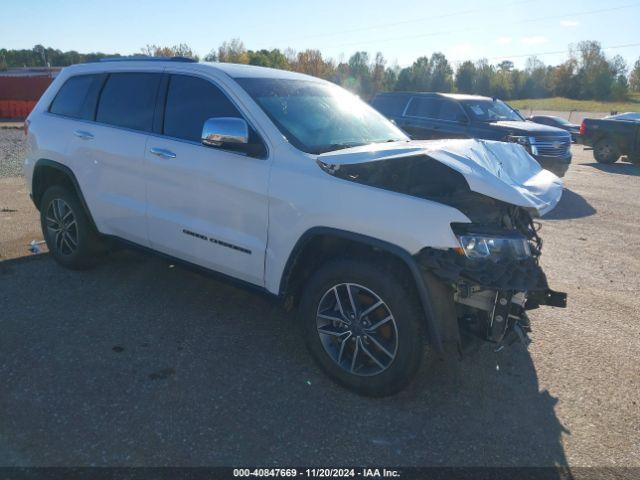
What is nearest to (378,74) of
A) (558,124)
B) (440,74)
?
(440,74)

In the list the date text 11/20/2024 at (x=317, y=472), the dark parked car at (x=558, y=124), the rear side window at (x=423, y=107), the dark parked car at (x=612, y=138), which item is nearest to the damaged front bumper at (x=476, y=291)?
the date text 11/20/2024 at (x=317, y=472)

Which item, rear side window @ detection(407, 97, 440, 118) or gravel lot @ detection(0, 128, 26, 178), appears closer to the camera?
gravel lot @ detection(0, 128, 26, 178)

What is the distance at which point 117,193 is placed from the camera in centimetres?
447

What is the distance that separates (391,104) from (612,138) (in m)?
7.45

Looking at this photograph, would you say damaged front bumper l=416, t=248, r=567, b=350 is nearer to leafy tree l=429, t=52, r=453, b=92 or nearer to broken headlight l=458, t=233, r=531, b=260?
broken headlight l=458, t=233, r=531, b=260

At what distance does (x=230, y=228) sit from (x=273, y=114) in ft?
2.79

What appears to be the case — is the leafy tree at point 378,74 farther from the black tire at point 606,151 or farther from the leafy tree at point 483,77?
the black tire at point 606,151

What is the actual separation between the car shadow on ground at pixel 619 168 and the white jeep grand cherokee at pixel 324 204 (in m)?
12.5

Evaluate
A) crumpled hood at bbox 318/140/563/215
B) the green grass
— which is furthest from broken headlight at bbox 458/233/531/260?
the green grass

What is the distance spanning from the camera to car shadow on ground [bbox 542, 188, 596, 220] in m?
8.73

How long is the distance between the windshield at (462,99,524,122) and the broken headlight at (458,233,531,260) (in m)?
8.78

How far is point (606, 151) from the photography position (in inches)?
627

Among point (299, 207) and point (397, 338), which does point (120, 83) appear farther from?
point (397, 338)

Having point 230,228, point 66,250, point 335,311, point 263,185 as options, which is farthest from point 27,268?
point 335,311
